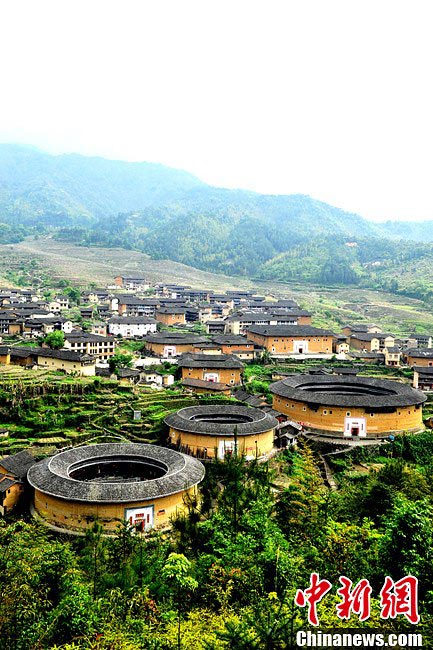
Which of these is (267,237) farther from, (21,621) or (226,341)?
(21,621)

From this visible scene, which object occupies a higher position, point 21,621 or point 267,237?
point 267,237

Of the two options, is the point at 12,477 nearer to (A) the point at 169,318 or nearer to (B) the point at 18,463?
(B) the point at 18,463

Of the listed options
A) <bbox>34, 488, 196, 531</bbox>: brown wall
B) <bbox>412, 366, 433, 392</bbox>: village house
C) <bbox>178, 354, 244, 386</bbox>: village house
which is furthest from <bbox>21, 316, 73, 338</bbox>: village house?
<bbox>412, 366, 433, 392</bbox>: village house

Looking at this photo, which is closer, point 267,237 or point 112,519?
point 112,519

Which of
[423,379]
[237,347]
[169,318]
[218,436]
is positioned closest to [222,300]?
[169,318]

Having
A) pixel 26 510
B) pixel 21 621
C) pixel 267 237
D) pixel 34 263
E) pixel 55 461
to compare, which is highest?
pixel 267 237

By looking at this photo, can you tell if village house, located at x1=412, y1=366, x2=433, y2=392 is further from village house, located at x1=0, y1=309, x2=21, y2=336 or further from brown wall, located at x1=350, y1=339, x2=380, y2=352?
village house, located at x1=0, y1=309, x2=21, y2=336

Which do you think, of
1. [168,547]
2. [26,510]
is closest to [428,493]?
[168,547]
